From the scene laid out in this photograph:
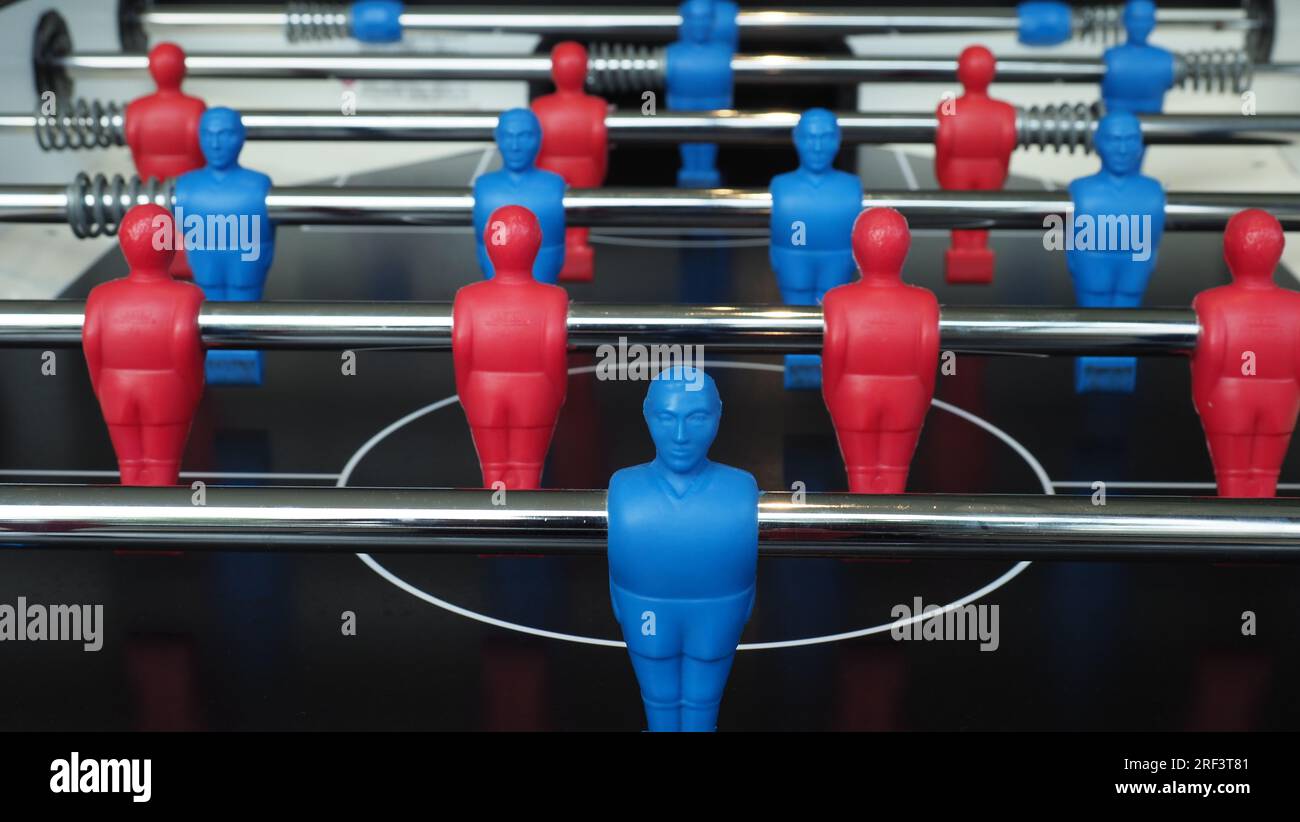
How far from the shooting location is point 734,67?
298 cm

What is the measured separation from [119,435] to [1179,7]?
3.39 metres

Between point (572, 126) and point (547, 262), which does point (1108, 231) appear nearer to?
point (547, 262)

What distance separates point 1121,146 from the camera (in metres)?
2.17

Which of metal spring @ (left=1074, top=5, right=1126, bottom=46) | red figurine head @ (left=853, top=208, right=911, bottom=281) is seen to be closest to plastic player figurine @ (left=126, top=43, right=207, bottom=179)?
red figurine head @ (left=853, top=208, right=911, bottom=281)

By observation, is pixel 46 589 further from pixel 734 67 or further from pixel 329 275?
pixel 734 67

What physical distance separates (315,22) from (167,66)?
3.02ft

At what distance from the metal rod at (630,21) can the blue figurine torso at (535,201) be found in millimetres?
1136

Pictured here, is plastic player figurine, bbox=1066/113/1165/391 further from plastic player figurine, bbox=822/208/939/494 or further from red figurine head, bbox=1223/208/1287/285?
plastic player figurine, bbox=822/208/939/494

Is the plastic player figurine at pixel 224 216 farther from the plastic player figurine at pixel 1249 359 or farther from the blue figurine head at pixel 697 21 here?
the plastic player figurine at pixel 1249 359

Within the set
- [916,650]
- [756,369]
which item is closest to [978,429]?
[756,369]

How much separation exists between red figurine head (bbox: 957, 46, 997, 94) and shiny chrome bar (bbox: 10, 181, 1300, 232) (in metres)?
0.54

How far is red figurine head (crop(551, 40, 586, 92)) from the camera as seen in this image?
8.73ft

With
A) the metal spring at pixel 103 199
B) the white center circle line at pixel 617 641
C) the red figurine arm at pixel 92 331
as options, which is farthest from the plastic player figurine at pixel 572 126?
the red figurine arm at pixel 92 331

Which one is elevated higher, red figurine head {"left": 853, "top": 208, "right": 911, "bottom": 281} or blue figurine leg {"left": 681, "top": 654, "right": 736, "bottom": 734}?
red figurine head {"left": 853, "top": 208, "right": 911, "bottom": 281}
